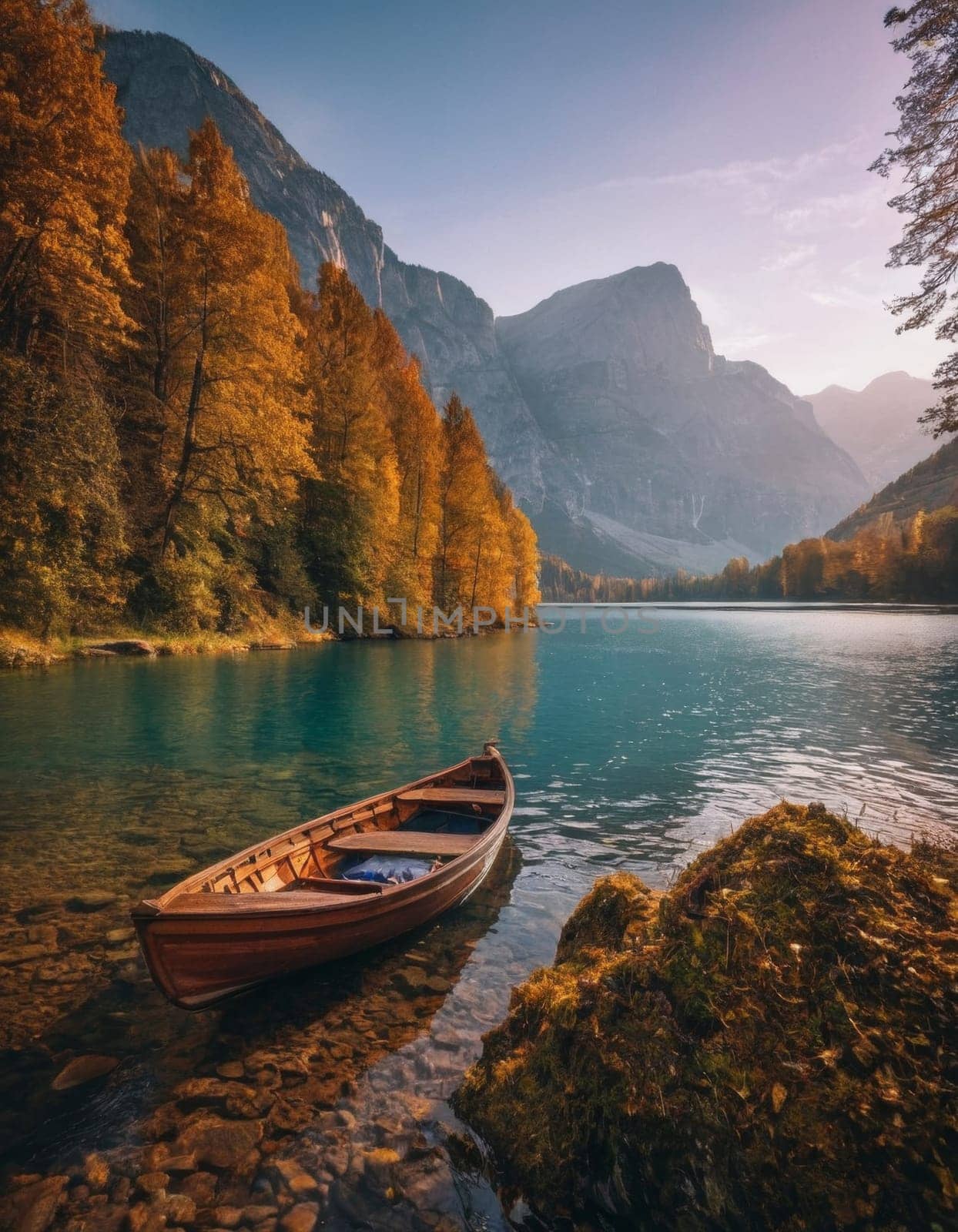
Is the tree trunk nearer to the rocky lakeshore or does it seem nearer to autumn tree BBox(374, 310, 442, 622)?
autumn tree BBox(374, 310, 442, 622)

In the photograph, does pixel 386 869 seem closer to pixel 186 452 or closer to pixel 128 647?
pixel 128 647

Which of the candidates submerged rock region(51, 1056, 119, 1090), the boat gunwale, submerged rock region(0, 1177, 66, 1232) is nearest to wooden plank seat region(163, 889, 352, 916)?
the boat gunwale

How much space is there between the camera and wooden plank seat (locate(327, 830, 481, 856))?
24.2ft

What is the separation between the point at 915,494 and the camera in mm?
159125

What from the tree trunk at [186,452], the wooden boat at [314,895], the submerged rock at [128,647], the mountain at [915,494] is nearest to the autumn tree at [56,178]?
the tree trunk at [186,452]

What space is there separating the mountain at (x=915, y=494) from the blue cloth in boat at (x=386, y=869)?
532 feet

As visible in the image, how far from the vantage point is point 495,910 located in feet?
23.8

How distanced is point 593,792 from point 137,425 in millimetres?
25806

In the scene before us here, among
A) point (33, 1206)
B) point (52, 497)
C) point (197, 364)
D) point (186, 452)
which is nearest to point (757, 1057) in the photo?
point (33, 1206)

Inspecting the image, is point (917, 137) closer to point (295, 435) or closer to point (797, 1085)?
point (797, 1085)

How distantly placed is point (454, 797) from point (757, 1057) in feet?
21.5

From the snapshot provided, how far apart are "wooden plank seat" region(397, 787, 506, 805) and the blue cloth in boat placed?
63.9 inches

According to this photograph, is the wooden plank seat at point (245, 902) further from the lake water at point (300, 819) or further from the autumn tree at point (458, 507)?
the autumn tree at point (458, 507)

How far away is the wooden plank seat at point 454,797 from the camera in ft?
30.2
